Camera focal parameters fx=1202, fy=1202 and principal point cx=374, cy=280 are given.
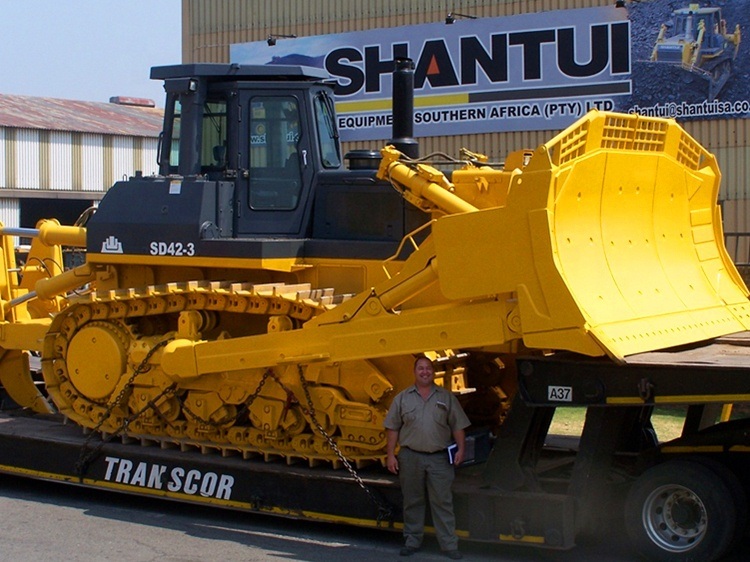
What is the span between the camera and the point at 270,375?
363 inches

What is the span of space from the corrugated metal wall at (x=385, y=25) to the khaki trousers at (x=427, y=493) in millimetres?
9561

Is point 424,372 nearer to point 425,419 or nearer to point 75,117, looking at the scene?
point 425,419

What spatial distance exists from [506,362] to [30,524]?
3974 millimetres

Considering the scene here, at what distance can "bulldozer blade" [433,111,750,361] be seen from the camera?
24.8 ft

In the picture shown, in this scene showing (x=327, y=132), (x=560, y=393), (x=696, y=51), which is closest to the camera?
(x=560, y=393)

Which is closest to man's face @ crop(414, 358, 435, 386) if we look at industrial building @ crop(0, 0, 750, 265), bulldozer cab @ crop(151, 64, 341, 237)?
bulldozer cab @ crop(151, 64, 341, 237)

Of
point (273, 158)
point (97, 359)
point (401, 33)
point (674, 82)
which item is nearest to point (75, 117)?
point (401, 33)

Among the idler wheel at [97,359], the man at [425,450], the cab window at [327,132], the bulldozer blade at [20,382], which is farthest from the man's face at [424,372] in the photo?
the bulldozer blade at [20,382]

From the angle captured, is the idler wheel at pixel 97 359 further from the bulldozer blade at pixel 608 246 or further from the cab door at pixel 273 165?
the bulldozer blade at pixel 608 246

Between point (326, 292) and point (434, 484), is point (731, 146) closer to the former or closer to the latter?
point (326, 292)

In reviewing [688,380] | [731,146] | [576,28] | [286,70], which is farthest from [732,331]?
[576,28]

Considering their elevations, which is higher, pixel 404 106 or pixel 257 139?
pixel 404 106

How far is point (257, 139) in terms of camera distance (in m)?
9.99

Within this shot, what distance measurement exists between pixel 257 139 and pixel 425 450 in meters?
3.28
